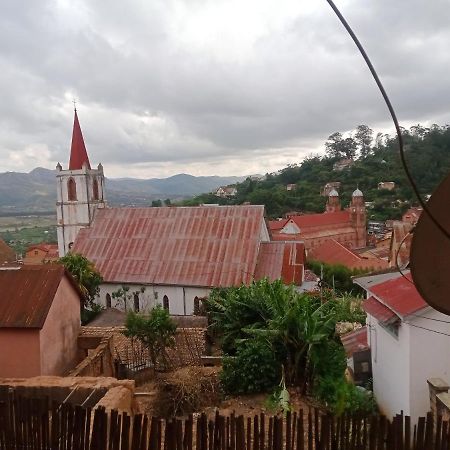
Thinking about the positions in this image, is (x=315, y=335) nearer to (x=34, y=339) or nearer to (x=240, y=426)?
(x=240, y=426)

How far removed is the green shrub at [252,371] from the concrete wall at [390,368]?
2.15m

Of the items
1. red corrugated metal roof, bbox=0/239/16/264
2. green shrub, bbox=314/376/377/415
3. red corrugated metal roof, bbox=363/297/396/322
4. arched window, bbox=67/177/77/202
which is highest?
arched window, bbox=67/177/77/202

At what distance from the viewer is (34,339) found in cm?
1080

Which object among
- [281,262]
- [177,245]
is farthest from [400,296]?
[177,245]

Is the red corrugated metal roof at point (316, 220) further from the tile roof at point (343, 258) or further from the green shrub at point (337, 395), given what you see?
the green shrub at point (337, 395)

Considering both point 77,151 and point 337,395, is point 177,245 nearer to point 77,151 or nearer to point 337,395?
point 337,395

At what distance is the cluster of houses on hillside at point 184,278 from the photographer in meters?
Result: 8.34

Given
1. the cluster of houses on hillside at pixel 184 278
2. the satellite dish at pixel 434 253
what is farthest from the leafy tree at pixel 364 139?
the satellite dish at pixel 434 253

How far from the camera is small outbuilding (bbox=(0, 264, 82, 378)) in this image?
35.5 feet

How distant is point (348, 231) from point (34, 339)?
184 feet

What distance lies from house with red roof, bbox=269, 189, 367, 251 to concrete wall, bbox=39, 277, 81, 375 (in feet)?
146

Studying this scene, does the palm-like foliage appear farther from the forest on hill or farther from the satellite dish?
the forest on hill

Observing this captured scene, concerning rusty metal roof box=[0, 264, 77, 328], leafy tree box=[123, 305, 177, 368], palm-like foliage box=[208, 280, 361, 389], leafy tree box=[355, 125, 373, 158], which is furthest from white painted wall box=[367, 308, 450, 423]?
leafy tree box=[355, 125, 373, 158]

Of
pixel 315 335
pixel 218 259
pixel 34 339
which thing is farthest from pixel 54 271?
pixel 218 259
